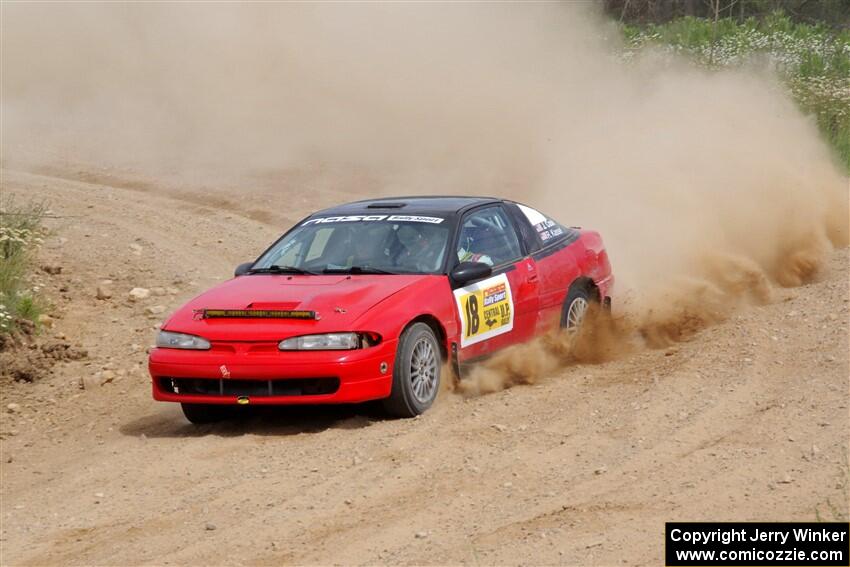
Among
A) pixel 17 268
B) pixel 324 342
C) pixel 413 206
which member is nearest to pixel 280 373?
pixel 324 342

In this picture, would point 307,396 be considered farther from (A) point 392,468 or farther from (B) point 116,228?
(B) point 116,228

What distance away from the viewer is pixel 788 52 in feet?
77.4

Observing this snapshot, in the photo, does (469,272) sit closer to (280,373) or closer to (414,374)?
(414,374)

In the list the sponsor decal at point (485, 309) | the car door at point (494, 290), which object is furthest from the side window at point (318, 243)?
the sponsor decal at point (485, 309)

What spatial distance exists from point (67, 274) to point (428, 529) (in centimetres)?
831

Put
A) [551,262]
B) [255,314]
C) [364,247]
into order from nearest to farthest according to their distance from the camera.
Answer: [255,314] < [364,247] < [551,262]

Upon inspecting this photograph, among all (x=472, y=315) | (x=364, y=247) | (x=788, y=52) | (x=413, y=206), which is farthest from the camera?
(x=788, y=52)

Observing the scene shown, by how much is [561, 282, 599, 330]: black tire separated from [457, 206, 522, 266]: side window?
2.10 feet

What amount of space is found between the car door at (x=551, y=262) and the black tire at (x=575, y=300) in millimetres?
59

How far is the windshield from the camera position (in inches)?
364

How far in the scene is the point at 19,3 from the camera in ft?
88.3

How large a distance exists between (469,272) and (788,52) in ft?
53.4

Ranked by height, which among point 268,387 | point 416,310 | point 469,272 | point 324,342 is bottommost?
point 268,387

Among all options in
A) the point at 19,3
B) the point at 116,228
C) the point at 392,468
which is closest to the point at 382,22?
the point at 19,3
